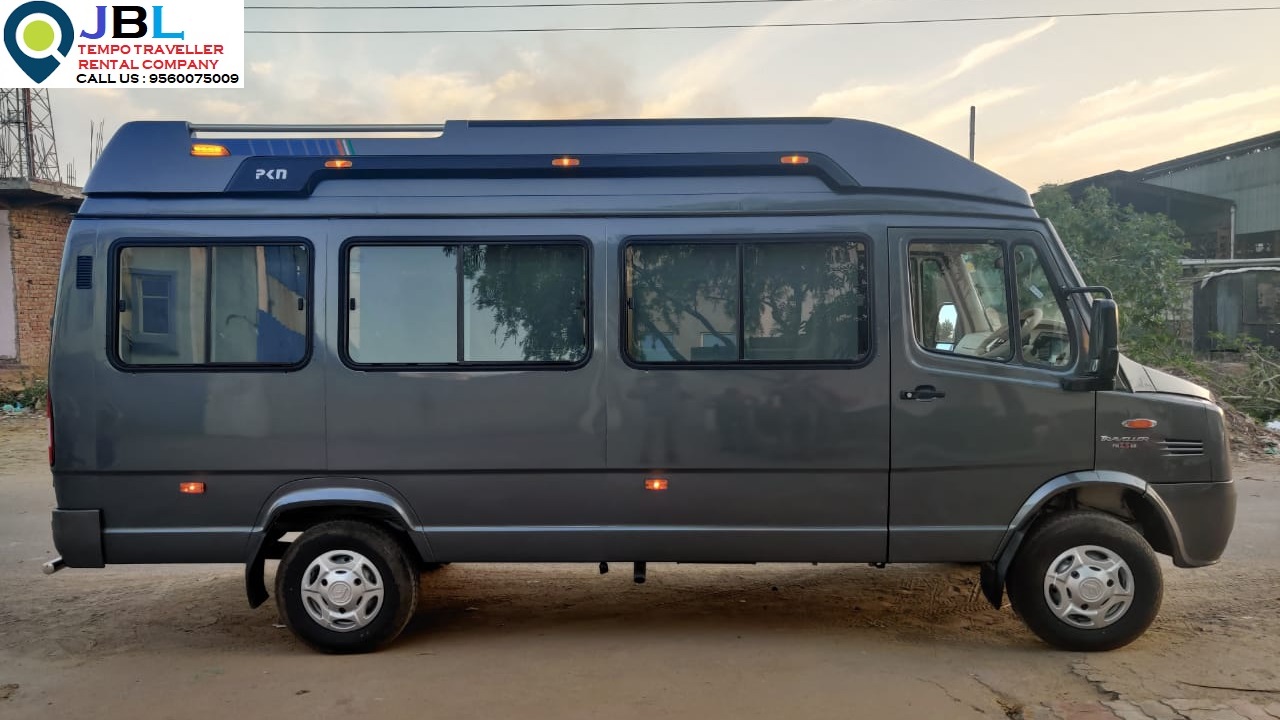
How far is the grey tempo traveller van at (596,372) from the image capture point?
5.19 metres

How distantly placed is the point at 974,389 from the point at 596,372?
2.19 m

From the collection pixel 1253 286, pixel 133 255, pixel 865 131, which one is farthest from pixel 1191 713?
pixel 1253 286

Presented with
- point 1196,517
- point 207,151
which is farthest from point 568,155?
point 1196,517

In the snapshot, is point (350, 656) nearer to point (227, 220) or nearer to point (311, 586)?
point (311, 586)

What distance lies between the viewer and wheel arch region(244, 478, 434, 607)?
17.1ft

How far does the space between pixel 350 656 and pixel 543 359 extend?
6.89 feet

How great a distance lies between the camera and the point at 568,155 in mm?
5316

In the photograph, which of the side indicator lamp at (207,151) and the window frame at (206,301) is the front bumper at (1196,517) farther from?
the side indicator lamp at (207,151)

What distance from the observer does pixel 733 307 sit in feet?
17.2

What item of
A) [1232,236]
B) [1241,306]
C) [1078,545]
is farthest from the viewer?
[1232,236]

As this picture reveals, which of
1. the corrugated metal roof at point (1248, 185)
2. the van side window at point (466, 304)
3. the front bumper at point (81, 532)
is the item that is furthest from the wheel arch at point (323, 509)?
the corrugated metal roof at point (1248, 185)

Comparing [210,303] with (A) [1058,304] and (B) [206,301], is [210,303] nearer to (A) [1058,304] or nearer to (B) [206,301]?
(B) [206,301]

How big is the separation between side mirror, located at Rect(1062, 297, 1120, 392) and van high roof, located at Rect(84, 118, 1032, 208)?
0.82 m

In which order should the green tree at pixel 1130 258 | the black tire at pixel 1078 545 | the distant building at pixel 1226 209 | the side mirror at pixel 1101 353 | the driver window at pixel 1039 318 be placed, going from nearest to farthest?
the side mirror at pixel 1101 353 < the black tire at pixel 1078 545 < the driver window at pixel 1039 318 < the green tree at pixel 1130 258 < the distant building at pixel 1226 209
